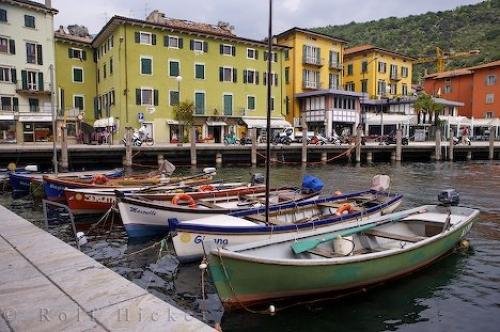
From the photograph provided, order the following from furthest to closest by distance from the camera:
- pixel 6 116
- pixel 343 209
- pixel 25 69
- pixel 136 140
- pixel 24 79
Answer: pixel 25 69, pixel 24 79, pixel 6 116, pixel 136 140, pixel 343 209

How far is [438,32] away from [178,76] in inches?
3110

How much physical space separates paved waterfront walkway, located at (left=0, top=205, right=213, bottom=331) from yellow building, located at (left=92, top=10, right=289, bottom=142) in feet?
119

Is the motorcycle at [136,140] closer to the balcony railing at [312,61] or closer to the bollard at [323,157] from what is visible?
the bollard at [323,157]

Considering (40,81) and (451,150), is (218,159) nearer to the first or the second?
(451,150)

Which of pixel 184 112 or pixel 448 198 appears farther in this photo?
pixel 184 112

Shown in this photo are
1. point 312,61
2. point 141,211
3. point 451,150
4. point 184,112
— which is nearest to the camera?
point 141,211

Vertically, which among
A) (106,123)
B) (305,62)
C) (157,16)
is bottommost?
(106,123)

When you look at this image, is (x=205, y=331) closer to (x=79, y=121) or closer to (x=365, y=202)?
(x=365, y=202)

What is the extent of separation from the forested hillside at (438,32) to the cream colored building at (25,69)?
67.6 meters

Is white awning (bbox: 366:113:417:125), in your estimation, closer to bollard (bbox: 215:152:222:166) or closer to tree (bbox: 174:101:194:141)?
tree (bbox: 174:101:194:141)

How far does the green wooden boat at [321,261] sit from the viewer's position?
6.90m

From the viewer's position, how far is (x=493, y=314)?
25.2ft

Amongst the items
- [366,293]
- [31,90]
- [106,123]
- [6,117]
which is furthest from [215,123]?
[366,293]

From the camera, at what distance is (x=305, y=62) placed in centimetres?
5619
